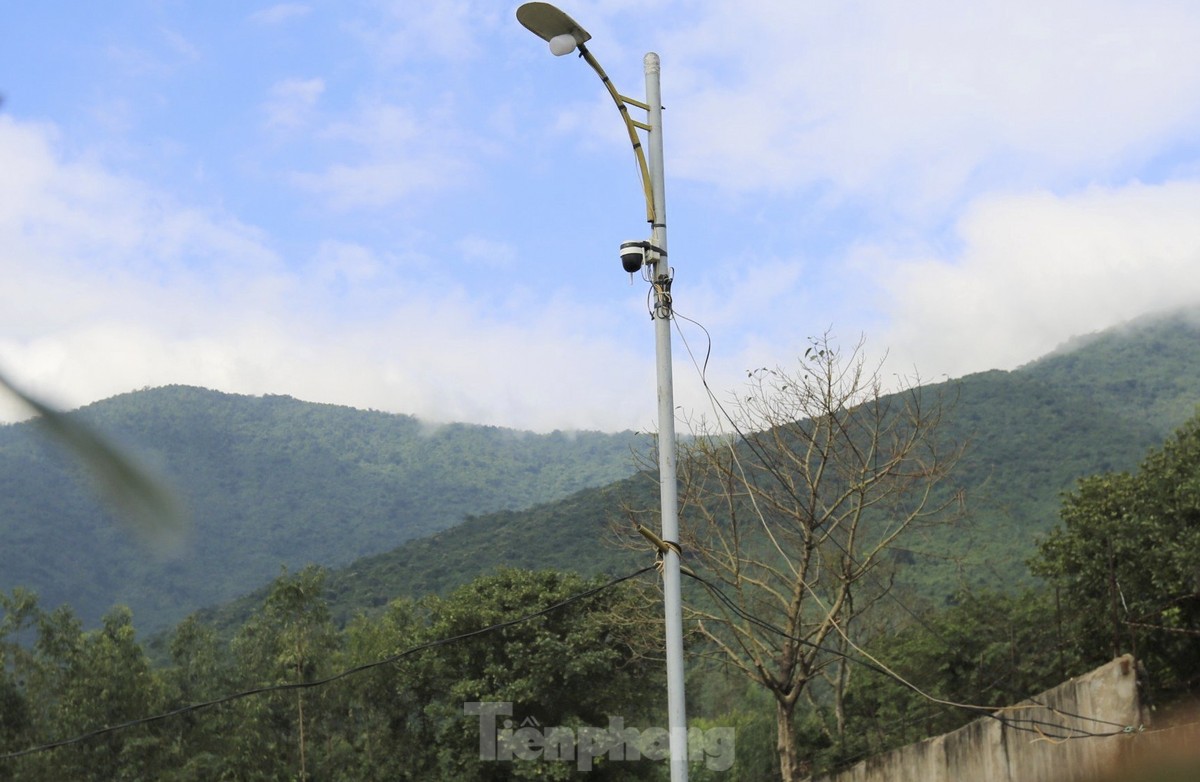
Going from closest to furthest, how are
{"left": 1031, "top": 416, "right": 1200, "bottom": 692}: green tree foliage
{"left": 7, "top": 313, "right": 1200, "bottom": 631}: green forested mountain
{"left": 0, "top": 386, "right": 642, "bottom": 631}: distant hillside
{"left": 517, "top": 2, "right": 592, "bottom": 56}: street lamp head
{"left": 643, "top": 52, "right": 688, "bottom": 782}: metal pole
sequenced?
{"left": 643, "top": 52, "right": 688, "bottom": 782}: metal pole → {"left": 517, "top": 2, "right": 592, "bottom": 56}: street lamp head → {"left": 1031, "top": 416, "right": 1200, "bottom": 692}: green tree foliage → {"left": 7, "top": 313, "right": 1200, "bottom": 631}: green forested mountain → {"left": 0, "top": 386, "right": 642, "bottom": 631}: distant hillside

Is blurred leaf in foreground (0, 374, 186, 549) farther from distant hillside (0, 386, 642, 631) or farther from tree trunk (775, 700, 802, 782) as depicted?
distant hillside (0, 386, 642, 631)

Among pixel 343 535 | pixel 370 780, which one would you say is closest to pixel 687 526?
pixel 370 780

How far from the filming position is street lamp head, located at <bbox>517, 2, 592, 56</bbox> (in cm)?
601

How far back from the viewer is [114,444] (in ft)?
4.94

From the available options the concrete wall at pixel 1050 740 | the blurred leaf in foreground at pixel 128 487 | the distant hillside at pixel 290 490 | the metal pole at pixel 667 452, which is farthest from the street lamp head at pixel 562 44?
the distant hillside at pixel 290 490

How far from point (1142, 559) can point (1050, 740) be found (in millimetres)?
6313

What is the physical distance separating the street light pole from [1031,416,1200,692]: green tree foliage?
35.2 ft

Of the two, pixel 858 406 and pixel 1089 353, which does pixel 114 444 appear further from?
pixel 1089 353

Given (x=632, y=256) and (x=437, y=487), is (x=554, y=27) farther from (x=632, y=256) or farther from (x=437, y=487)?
(x=437, y=487)

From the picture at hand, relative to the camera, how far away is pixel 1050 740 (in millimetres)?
11492

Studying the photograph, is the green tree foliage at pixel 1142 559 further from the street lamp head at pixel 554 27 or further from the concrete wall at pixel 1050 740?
the street lamp head at pixel 554 27

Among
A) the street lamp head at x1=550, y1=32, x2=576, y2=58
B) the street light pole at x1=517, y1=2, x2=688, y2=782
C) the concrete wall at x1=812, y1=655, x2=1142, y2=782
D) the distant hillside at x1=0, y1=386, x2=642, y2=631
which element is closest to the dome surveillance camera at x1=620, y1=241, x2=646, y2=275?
the street light pole at x1=517, y1=2, x2=688, y2=782

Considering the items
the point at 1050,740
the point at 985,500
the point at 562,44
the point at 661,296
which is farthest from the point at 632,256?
the point at 985,500

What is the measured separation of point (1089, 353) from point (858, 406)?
2624 inches
